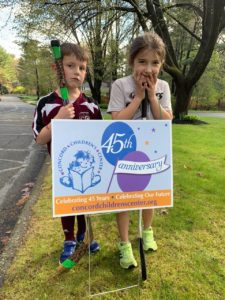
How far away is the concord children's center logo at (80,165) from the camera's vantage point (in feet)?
6.89

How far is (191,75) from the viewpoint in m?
15.1

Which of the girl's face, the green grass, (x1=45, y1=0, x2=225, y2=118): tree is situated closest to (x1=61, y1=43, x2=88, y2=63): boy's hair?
the girl's face

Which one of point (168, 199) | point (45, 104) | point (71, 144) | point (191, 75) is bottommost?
point (168, 199)

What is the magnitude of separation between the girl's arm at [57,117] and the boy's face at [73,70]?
0.79 feet

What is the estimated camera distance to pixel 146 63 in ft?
7.64

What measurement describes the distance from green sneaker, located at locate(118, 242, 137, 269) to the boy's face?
149 centimetres

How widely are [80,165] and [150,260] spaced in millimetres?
1305

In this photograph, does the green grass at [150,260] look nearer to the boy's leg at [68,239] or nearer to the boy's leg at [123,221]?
the boy's leg at [68,239]

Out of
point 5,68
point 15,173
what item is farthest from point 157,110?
point 5,68

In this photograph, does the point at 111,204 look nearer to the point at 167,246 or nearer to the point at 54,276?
the point at 54,276

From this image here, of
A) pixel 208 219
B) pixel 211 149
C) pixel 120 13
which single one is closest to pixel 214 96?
pixel 120 13

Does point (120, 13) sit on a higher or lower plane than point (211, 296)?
higher

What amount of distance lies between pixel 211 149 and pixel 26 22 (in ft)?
30.8

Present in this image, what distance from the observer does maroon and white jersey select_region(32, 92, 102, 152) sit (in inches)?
95.7
